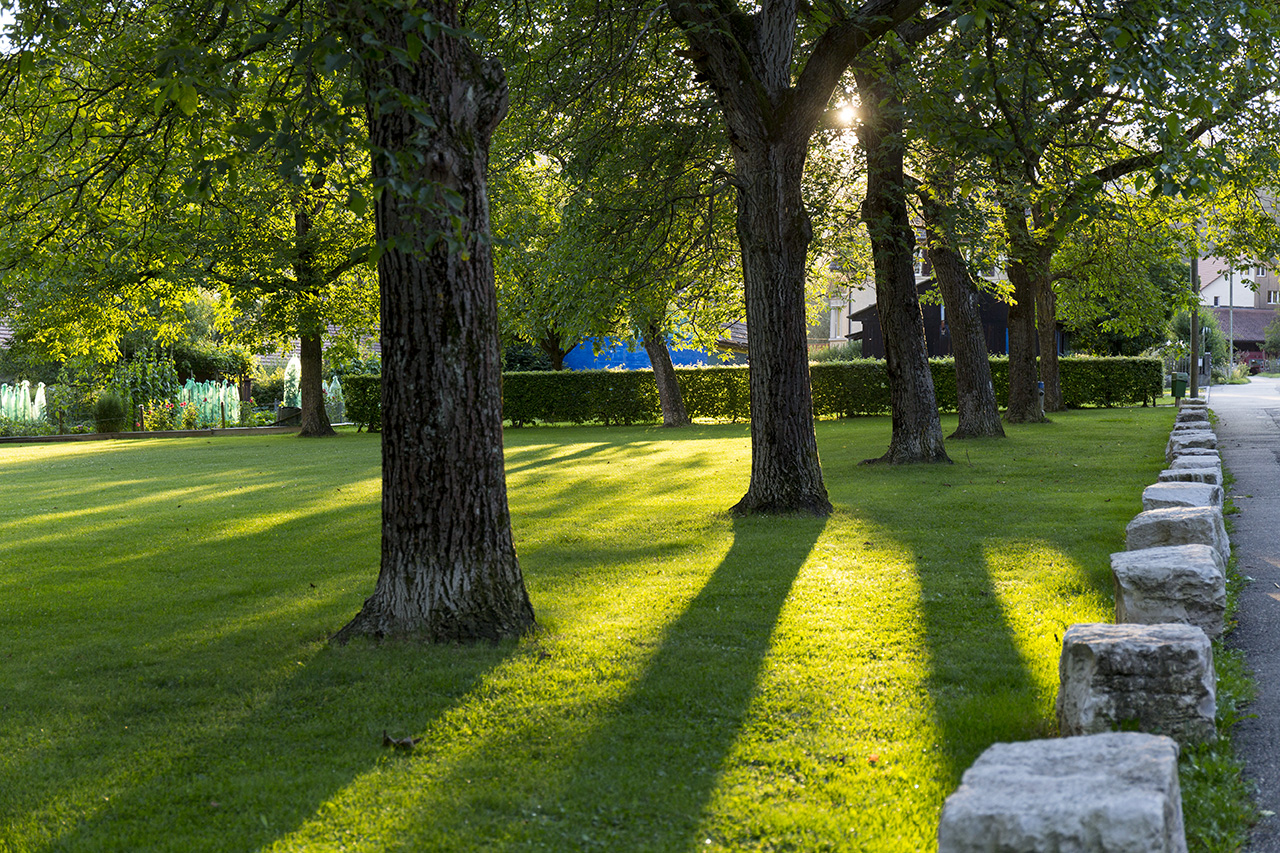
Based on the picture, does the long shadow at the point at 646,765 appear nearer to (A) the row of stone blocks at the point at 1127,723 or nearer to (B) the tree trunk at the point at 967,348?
(A) the row of stone blocks at the point at 1127,723

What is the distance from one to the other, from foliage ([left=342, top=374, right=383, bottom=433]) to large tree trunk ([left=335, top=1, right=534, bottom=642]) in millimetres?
25759

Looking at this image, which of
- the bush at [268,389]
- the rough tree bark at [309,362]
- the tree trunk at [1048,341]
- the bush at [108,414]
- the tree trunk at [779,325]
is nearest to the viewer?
the tree trunk at [779,325]

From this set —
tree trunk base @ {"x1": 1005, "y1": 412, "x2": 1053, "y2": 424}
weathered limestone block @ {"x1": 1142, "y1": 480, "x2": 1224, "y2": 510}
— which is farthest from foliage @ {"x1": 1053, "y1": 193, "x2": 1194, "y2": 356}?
weathered limestone block @ {"x1": 1142, "y1": 480, "x2": 1224, "y2": 510}

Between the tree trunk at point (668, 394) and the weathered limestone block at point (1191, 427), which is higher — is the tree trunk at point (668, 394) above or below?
above

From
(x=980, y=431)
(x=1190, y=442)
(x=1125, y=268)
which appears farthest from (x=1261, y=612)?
(x=1125, y=268)

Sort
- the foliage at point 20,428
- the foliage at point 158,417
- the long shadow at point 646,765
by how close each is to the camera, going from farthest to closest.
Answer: the foliage at point 158,417 → the foliage at point 20,428 → the long shadow at point 646,765

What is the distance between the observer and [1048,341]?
26969 millimetres

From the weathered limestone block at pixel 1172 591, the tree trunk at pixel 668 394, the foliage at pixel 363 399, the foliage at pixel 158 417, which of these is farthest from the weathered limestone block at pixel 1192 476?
the foliage at pixel 158 417

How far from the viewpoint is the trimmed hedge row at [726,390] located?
3016 cm

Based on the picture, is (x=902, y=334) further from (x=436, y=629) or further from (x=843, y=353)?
(x=843, y=353)

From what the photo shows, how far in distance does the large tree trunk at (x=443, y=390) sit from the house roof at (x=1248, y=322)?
9543 cm

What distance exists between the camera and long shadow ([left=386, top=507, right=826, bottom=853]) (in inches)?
133

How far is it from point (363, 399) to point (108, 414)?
25.5ft

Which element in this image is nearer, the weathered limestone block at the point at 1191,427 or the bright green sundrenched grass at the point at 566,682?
the bright green sundrenched grass at the point at 566,682
